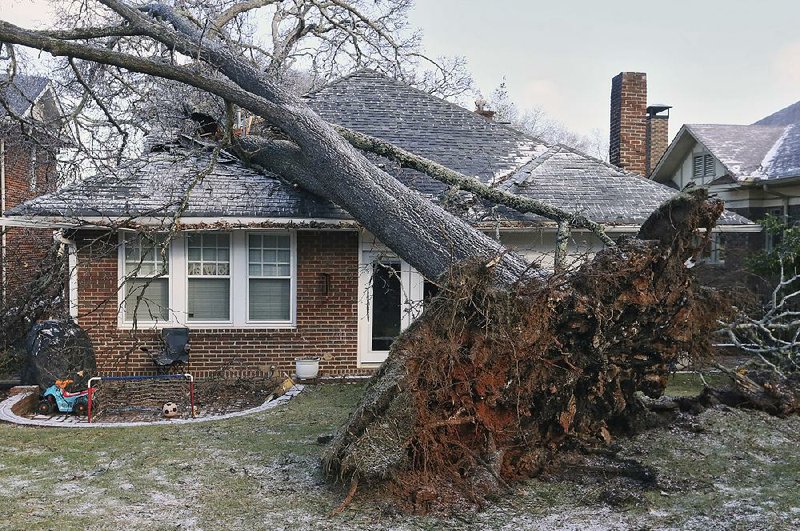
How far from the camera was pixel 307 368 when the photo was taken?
1075 cm

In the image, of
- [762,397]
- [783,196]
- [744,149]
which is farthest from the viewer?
[744,149]

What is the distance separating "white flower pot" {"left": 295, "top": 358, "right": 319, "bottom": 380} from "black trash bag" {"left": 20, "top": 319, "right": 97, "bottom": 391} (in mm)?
3114

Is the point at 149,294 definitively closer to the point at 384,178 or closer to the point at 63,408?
the point at 63,408

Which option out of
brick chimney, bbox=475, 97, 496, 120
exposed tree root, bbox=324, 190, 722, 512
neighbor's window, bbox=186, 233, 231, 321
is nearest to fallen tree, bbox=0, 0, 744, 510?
exposed tree root, bbox=324, 190, 722, 512

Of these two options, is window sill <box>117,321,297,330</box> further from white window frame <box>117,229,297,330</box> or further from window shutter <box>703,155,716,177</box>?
window shutter <box>703,155,716,177</box>

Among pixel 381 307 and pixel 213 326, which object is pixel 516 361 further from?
pixel 213 326

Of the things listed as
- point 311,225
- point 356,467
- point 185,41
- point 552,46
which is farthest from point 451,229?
point 552,46

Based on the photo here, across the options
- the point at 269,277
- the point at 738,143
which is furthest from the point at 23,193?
the point at 738,143

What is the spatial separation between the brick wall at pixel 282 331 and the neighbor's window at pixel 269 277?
23cm

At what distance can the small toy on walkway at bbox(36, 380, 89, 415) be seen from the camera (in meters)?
8.88

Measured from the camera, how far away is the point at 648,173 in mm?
21953

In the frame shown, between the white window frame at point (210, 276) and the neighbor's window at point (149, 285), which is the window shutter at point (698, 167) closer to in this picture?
the white window frame at point (210, 276)

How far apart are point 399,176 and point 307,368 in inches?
144

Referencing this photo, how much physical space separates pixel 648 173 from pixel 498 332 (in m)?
18.5
